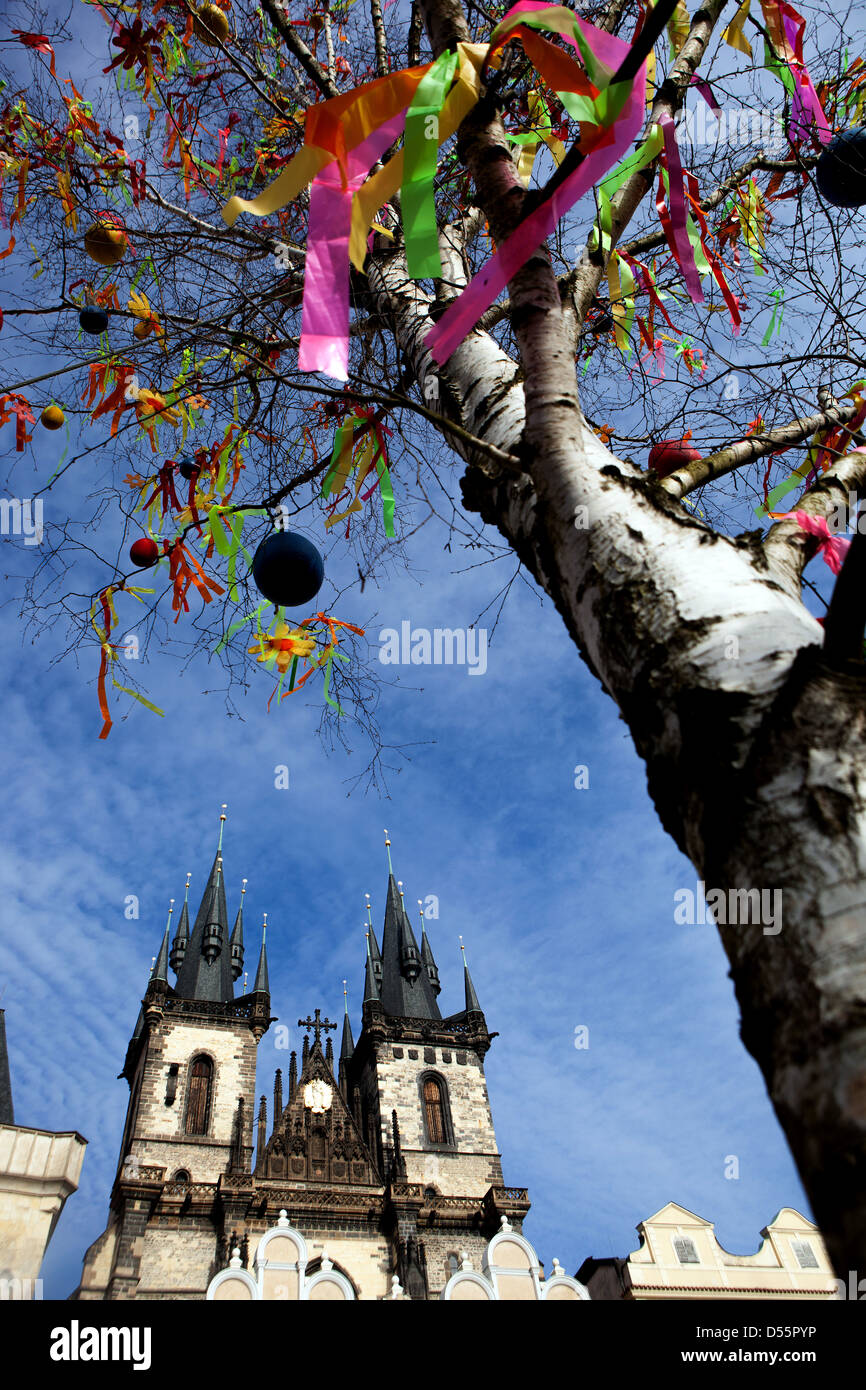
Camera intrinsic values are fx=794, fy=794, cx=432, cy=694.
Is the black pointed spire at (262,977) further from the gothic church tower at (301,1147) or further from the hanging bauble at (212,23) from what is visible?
the hanging bauble at (212,23)

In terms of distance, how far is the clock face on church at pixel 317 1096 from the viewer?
97.2ft

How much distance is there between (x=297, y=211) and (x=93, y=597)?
9.23 ft

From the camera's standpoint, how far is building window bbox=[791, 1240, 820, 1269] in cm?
1516

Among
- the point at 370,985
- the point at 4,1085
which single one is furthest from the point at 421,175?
the point at 370,985

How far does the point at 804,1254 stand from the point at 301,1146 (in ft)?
59.8

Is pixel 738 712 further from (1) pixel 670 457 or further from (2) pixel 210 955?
(2) pixel 210 955

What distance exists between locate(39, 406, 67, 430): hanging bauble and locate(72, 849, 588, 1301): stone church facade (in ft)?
71.9

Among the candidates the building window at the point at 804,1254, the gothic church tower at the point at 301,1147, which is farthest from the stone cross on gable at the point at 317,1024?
the building window at the point at 804,1254

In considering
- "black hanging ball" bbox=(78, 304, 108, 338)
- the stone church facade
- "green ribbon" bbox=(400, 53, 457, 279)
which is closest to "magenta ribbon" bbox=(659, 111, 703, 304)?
"green ribbon" bbox=(400, 53, 457, 279)

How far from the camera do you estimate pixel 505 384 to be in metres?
2.26

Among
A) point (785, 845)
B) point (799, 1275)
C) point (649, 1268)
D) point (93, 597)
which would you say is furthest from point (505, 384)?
point (799, 1275)

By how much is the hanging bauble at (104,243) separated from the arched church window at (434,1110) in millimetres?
30817

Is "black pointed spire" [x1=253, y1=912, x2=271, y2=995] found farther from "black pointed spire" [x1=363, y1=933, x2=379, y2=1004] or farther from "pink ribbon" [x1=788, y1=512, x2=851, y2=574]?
"pink ribbon" [x1=788, y1=512, x2=851, y2=574]
